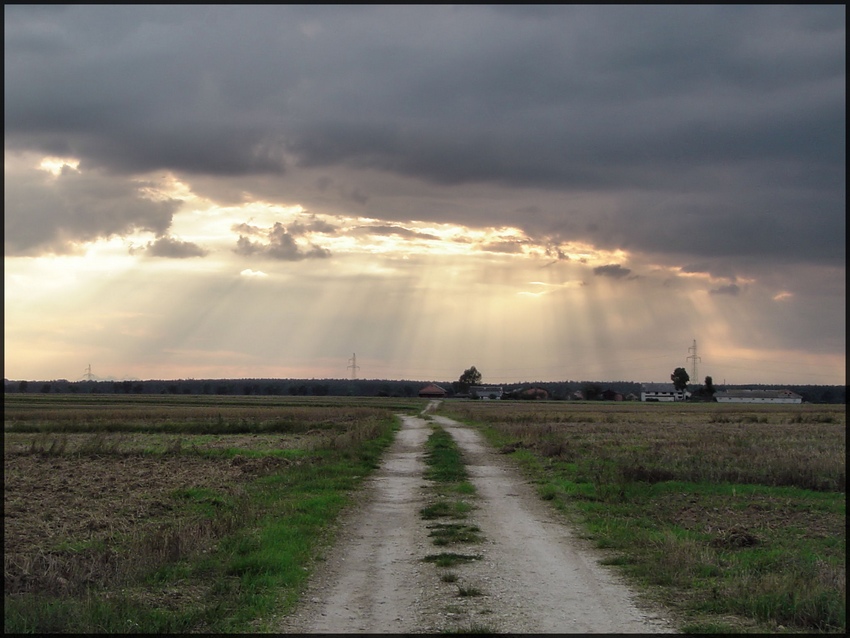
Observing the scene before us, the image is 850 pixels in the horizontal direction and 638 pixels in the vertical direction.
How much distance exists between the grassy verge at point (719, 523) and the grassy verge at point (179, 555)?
520 cm

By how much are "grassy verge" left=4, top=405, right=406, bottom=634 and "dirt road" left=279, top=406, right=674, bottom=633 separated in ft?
2.02

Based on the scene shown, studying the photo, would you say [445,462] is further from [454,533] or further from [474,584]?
[474,584]

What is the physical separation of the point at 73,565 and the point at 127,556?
1.08 meters

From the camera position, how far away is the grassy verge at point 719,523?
9539 millimetres

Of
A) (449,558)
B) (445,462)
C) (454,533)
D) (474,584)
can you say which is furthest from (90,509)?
(445,462)

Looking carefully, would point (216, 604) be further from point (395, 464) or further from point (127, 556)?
point (395, 464)

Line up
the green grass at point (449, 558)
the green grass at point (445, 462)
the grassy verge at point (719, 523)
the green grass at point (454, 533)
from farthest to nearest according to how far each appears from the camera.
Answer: the green grass at point (445, 462) < the green grass at point (454, 533) < the green grass at point (449, 558) < the grassy verge at point (719, 523)

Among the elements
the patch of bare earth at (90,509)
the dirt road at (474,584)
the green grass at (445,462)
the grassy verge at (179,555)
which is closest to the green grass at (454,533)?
the dirt road at (474,584)

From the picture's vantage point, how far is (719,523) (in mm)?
16188

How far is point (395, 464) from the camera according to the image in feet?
93.0

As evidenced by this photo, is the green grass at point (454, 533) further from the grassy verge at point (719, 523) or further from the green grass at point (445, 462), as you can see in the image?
the green grass at point (445, 462)

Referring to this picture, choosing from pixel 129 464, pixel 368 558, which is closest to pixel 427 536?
pixel 368 558

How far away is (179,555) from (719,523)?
10.9m

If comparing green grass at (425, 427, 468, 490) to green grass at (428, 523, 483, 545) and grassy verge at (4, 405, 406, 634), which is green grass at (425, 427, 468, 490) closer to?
grassy verge at (4, 405, 406, 634)
